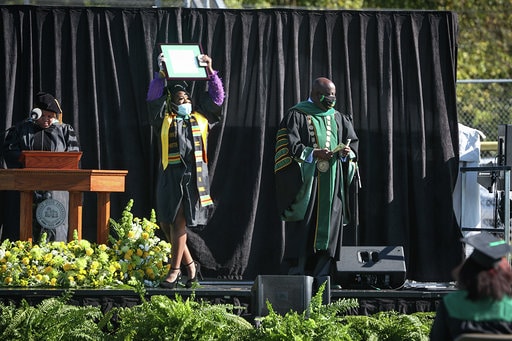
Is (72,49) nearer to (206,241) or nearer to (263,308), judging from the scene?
(206,241)

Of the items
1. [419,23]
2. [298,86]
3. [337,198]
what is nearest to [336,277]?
[337,198]

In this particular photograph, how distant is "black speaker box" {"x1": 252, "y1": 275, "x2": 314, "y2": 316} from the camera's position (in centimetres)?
762

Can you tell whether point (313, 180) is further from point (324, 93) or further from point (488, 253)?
point (488, 253)

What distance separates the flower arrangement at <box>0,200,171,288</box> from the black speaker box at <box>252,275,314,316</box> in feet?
5.13

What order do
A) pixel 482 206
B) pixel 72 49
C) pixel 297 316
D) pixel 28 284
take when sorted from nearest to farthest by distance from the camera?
pixel 297 316 < pixel 28 284 < pixel 72 49 < pixel 482 206

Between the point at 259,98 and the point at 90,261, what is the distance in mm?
2566

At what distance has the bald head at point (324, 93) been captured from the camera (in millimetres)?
9133

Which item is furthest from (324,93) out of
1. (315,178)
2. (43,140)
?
(43,140)

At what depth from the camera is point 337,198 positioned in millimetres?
9188

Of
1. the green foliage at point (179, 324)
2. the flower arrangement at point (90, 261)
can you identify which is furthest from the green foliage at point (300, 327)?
the flower arrangement at point (90, 261)

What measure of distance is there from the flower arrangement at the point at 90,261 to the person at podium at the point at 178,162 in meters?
0.23

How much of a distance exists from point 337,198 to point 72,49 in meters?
3.04

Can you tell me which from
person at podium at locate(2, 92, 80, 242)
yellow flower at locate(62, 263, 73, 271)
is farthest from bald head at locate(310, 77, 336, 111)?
yellow flower at locate(62, 263, 73, 271)

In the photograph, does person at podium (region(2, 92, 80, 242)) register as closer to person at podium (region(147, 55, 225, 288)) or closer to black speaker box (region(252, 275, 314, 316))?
person at podium (region(147, 55, 225, 288))
